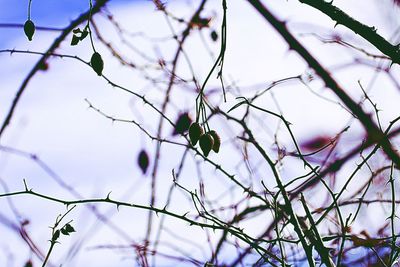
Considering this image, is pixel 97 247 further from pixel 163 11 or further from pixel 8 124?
pixel 163 11

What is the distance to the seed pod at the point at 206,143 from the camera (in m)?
1.16

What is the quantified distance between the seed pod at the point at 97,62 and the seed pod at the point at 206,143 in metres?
0.29

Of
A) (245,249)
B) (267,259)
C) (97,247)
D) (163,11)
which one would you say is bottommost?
(267,259)

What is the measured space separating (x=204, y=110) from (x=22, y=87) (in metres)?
0.97

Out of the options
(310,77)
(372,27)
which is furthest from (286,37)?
(372,27)

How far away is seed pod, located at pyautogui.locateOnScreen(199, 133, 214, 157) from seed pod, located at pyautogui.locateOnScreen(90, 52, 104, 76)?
0.94 ft

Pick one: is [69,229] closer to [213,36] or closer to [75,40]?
[75,40]

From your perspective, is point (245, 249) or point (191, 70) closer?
point (245, 249)

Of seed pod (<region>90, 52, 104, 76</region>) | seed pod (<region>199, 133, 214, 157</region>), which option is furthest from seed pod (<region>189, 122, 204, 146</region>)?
seed pod (<region>90, 52, 104, 76</region>)

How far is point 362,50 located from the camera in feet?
5.13

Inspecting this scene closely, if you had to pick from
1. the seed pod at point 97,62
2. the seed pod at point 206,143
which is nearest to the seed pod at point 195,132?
A: the seed pod at point 206,143

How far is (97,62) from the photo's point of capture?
1.28m

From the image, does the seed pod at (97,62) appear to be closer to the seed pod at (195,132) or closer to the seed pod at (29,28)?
the seed pod at (29,28)

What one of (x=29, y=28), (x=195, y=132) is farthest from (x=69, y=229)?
(x=29, y=28)
